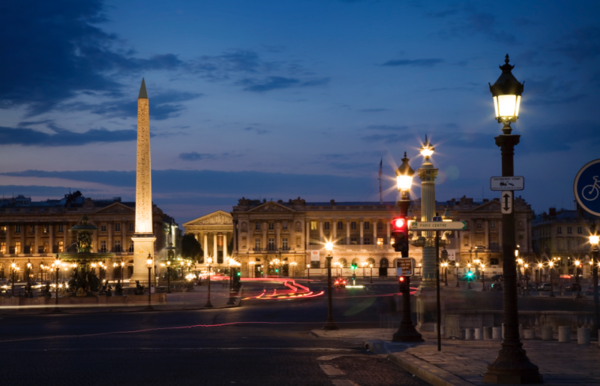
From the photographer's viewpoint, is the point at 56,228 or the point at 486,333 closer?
the point at 486,333

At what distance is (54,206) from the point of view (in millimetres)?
160750

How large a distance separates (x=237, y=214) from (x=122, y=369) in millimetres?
146485

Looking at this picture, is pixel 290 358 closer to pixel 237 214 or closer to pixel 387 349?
pixel 387 349

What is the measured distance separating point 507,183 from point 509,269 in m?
1.34

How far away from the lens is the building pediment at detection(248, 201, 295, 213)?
522ft

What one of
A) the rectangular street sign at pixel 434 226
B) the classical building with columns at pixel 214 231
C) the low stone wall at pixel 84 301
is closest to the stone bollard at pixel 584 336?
the rectangular street sign at pixel 434 226

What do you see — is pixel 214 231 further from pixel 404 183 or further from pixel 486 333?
pixel 404 183

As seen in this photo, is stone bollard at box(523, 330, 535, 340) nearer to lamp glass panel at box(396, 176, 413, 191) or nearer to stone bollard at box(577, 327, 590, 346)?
stone bollard at box(577, 327, 590, 346)

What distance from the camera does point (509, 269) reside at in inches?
460

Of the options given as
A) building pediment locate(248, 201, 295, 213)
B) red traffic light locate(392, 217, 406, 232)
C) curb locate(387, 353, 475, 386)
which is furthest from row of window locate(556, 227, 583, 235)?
curb locate(387, 353, 475, 386)

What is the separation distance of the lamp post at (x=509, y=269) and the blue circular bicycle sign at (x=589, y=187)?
2803mm

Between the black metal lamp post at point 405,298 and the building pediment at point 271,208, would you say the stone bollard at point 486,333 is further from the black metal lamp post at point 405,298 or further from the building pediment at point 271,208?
the building pediment at point 271,208

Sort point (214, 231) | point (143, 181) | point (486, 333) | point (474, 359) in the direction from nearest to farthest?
point (474, 359) → point (486, 333) → point (143, 181) → point (214, 231)

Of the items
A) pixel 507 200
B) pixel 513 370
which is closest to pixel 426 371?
pixel 513 370
